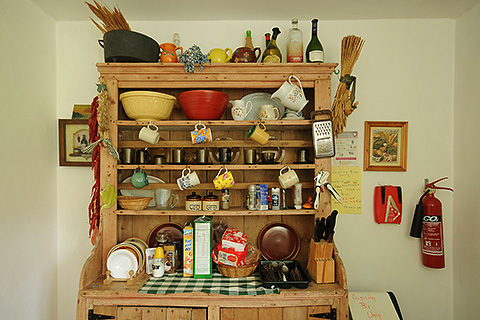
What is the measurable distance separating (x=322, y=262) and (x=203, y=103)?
1159 millimetres

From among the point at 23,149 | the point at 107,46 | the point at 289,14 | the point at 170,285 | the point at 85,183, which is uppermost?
the point at 289,14

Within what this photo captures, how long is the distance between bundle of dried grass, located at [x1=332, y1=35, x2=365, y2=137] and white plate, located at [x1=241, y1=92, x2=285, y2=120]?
35cm

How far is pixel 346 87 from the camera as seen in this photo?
1.87 meters

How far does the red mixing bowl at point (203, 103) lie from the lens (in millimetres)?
1742

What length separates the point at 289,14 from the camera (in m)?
1.99

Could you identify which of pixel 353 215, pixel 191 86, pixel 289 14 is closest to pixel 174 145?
pixel 191 86

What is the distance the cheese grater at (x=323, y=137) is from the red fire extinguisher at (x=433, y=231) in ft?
2.67

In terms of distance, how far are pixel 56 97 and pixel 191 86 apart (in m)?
1.03

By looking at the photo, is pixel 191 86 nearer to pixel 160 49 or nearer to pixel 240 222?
pixel 160 49

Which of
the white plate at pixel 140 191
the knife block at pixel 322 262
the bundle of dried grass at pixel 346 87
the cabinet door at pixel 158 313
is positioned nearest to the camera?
the cabinet door at pixel 158 313

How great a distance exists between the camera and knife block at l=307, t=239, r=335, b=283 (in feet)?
5.42

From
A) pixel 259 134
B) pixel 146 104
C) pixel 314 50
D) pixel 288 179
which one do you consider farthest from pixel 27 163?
pixel 314 50

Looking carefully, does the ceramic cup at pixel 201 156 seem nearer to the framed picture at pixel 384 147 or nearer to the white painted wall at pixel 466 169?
the framed picture at pixel 384 147

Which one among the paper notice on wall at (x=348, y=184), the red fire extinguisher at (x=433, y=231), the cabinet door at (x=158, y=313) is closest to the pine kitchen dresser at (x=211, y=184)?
the cabinet door at (x=158, y=313)
